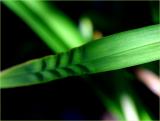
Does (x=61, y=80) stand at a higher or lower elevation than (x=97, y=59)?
higher

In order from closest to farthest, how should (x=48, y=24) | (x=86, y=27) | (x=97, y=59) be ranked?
(x=97, y=59)
(x=48, y=24)
(x=86, y=27)

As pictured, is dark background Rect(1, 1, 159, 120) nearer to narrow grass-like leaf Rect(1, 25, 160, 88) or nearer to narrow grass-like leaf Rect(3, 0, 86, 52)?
narrow grass-like leaf Rect(3, 0, 86, 52)

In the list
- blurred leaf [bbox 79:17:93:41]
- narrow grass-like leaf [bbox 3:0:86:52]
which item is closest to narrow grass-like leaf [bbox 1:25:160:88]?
narrow grass-like leaf [bbox 3:0:86:52]

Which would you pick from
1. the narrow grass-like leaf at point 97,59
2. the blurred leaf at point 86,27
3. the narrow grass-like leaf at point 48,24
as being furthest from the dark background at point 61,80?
the narrow grass-like leaf at point 97,59

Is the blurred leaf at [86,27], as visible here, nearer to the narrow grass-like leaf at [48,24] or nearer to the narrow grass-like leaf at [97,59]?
the narrow grass-like leaf at [48,24]

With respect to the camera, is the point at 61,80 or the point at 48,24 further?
the point at 61,80

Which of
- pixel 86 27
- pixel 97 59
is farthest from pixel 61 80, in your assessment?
pixel 97 59

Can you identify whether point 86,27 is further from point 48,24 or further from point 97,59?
point 97,59

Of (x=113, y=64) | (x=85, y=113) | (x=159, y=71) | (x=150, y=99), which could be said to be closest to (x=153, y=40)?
(x=113, y=64)
